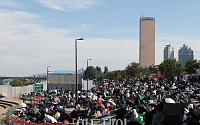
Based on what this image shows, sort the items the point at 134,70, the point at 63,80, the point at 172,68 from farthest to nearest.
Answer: the point at 134,70
the point at 172,68
the point at 63,80

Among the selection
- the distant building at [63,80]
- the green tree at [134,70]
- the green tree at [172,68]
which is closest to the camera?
the distant building at [63,80]

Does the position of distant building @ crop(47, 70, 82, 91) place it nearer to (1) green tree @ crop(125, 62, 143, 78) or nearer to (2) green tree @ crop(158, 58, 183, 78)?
(2) green tree @ crop(158, 58, 183, 78)

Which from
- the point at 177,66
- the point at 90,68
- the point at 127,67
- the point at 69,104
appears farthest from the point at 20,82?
the point at 69,104

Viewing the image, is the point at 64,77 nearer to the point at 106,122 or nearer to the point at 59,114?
the point at 59,114

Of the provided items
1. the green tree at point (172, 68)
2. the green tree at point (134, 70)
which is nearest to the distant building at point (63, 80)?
the green tree at point (172, 68)

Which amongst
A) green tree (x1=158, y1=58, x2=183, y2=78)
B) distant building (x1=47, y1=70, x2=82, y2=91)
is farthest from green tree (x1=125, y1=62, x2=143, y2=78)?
distant building (x1=47, y1=70, x2=82, y2=91)

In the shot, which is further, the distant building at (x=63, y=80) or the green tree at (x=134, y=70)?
the green tree at (x=134, y=70)

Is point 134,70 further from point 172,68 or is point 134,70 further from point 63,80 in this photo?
point 63,80

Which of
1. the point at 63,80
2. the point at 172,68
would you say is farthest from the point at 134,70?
the point at 63,80

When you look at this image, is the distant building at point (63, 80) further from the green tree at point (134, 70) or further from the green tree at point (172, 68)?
the green tree at point (134, 70)

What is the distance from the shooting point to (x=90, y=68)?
174 m

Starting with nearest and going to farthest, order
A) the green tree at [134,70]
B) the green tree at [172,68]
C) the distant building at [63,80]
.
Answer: the distant building at [63,80]
the green tree at [172,68]
the green tree at [134,70]

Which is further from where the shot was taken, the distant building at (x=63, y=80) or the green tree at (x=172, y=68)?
the green tree at (x=172, y=68)

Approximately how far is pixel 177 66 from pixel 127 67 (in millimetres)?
31606
